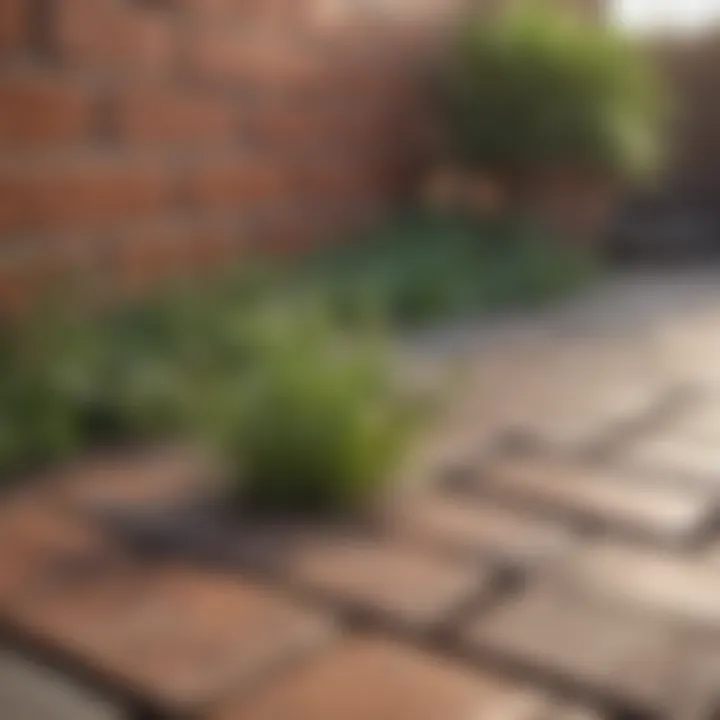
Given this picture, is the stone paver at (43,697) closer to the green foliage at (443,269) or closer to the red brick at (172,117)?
the green foliage at (443,269)

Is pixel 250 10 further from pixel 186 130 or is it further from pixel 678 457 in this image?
pixel 678 457

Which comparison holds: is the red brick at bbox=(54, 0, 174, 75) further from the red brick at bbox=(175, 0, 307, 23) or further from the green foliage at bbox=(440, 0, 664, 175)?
the green foliage at bbox=(440, 0, 664, 175)

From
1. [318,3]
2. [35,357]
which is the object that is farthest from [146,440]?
[318,3]

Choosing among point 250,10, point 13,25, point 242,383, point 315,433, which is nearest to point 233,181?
point 250,10

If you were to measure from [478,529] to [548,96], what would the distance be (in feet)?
5.16

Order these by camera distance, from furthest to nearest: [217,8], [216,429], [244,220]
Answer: [244,220] < [217,8] < [216,429]

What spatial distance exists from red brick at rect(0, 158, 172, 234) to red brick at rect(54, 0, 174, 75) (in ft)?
0.53

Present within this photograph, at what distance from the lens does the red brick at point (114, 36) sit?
167cm

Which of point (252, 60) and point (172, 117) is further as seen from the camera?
point (252, 60)

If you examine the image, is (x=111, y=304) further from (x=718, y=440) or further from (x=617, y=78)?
(x=617, y=78)

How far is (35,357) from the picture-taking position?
132cm

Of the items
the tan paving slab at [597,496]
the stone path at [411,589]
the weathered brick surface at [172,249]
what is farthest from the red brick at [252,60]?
the tan paving slab at [597,496]

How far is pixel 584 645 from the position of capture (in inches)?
32.3

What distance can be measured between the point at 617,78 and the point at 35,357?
159 centimetres
